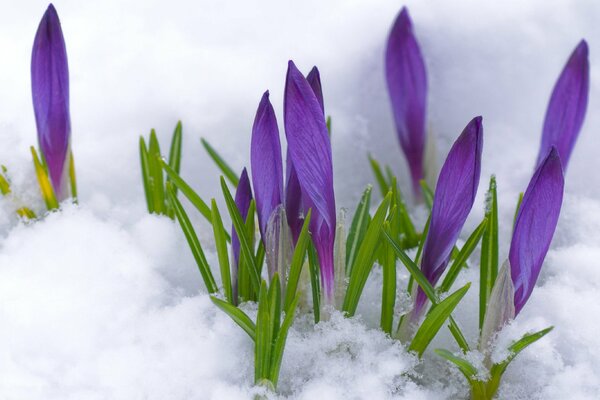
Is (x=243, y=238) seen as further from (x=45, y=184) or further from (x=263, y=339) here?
(x=45, y=184)

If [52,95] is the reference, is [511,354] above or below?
below

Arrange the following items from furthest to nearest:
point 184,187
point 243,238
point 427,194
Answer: point 427,194 → point 184,187 → point 243,238

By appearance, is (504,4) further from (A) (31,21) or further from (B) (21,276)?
(B) (21,276)

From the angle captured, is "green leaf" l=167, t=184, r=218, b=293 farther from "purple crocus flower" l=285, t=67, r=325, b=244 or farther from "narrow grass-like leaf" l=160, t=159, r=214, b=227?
"purple crocus flower" l=285, t=67, r=325, b=244

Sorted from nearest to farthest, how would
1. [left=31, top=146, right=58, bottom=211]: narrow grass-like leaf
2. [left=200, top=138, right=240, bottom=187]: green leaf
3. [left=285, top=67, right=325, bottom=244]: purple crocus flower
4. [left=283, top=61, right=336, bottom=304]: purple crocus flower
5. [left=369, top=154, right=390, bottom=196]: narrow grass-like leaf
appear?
[left=283, top=61, right=336, bottom=304]: purple crocus flower → [left=285, top=67, right=325, bottom=244]: purple crocus flower → [left=31, top=146, right=58, bottom=211]: narrow grass-like leaf → [left=200, top=138, right=240, bottom=187]: green leaf → [left=369, top=154, right=390, bottom=196]: narrow grass-like leaf

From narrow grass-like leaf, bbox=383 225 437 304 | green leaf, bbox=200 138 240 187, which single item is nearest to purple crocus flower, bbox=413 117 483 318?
narrow grass-like leaf, bbox=383 225 437 304

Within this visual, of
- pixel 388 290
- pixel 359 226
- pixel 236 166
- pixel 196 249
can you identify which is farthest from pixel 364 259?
pixel 236 166

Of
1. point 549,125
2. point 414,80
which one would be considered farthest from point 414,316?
point 414,80

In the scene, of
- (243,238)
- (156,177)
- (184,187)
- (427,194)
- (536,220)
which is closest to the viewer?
(536,220)
